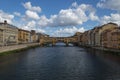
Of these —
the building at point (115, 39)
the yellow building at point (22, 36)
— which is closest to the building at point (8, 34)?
the yellow building at point (22, 36)

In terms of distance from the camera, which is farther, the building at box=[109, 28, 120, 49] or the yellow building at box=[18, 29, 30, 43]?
the yellow building at box=[18, 29, 30, 43]

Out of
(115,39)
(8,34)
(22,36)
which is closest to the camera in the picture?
(115,39)

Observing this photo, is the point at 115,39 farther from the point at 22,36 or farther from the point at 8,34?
the point at 22,36

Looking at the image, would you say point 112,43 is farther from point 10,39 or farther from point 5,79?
point 5,79

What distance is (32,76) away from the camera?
124ft

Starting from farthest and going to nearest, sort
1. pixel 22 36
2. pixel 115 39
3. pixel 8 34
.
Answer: pixel 22 36 < pixel 8 34 < pixel 115 39

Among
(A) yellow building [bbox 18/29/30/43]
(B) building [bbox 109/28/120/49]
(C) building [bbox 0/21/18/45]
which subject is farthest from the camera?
(A) yellow building [bbox 18/29/30/43]

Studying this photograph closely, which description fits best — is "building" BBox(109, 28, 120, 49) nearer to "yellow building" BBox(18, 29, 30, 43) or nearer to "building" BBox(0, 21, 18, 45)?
"building" BBox(0, 21, 18, 45)

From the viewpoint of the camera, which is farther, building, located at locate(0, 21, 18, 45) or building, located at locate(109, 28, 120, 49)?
building, located at locate(0, 21, 18, 45)

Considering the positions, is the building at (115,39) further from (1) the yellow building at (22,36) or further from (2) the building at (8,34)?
(1) the yellow building at (22,36)

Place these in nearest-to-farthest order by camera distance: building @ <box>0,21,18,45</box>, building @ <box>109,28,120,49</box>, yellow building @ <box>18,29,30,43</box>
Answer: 1. building @ <box>109,28,120,49</box>
2. building @ <box>0,21,18,45</box>
3. yellow building @ <box>18,29,30,43</box>

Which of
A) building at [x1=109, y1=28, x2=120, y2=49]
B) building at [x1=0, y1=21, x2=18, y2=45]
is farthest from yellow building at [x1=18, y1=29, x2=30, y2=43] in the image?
building at [x1=109, y1=28, x2=120, y2=49]

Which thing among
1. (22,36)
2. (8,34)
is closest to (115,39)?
(8,34)

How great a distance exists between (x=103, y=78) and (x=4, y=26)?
282 feet
